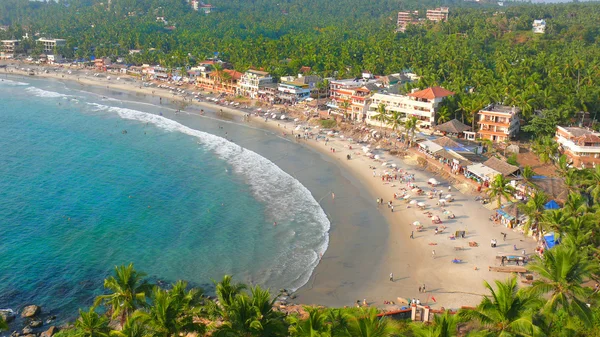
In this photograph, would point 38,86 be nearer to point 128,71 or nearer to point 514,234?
point 128,71

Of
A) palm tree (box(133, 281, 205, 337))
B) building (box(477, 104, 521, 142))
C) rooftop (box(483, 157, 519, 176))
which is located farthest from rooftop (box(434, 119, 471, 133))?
palm tree (box(133, 281, 205, 337))

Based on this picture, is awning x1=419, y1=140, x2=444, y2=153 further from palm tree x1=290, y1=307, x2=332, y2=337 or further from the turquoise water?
palm tree x1=290, y1=307, x2=332, y2=337

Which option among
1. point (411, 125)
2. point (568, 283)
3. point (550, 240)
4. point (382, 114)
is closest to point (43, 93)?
point (382, 114)

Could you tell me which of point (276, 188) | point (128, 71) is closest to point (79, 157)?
point (276, 188)

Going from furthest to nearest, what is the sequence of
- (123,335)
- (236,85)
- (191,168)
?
(236,85) < (191,168) < (123,335)

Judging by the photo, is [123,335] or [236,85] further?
[236,85]

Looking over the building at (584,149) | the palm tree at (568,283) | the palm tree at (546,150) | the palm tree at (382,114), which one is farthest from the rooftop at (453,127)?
the palm tree at (568,283)
